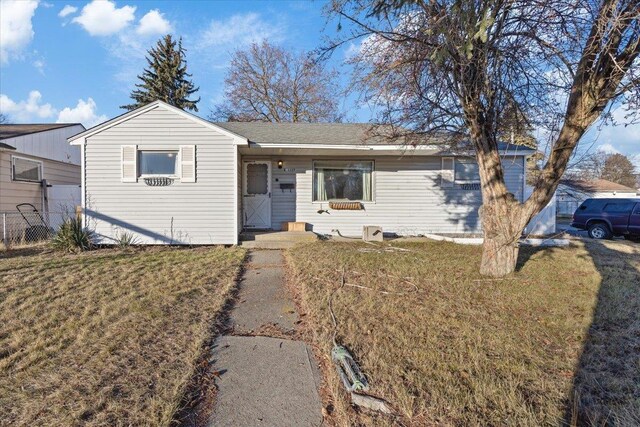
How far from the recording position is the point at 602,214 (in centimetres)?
1208

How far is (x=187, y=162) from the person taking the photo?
27.7 feet

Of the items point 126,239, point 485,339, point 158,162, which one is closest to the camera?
point 485,339

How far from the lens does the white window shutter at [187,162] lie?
27.7 ft

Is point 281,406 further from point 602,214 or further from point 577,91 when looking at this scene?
point 602,214

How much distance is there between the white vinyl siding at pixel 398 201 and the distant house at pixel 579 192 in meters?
16.1

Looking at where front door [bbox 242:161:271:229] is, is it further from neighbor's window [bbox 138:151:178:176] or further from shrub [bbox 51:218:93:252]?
shrub [bbox 51:218:93:252]

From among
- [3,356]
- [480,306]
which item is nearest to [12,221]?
[3,356]

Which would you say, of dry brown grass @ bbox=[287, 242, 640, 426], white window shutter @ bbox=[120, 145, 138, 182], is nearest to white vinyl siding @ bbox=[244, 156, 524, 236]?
white window shutter @ bbox=[120, 145, 138, 182]

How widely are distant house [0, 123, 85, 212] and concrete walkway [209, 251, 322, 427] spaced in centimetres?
1058

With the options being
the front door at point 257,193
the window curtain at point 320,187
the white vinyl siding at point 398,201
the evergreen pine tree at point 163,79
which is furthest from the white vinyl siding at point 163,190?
the evergreen pine tree at point 163,79

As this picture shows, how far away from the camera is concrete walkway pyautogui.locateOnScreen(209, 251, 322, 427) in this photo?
222cm

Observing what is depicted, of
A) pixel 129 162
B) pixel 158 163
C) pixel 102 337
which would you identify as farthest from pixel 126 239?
pixel 102 337

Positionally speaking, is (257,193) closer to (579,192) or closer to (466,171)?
(466,171)

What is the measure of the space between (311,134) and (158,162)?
4.23 m
